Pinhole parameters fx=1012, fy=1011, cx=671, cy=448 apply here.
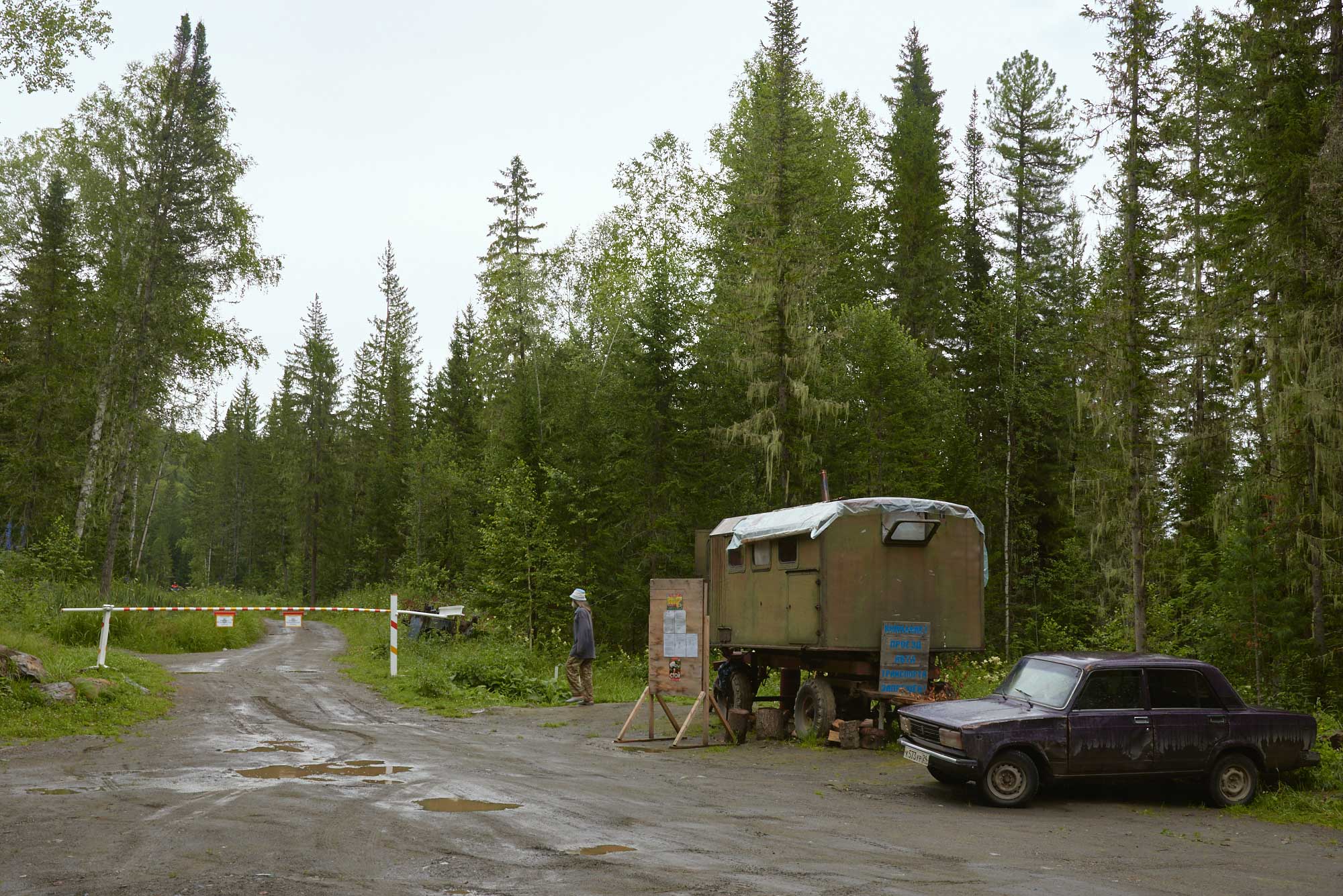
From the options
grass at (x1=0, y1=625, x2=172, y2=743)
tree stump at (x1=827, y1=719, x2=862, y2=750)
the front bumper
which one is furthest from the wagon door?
grass at (x1=0, y1=625, x2=172, y2=743)

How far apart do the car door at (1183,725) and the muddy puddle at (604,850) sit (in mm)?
6258

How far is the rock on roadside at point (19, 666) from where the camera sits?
1342 centimetres

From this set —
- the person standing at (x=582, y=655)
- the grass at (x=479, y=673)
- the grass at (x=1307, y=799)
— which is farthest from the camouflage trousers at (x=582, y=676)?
the grass at (x=1307, y=799)

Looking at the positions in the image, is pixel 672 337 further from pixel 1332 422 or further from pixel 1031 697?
pixel 1031 697

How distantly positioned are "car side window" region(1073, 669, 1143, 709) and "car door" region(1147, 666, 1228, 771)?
0.15 meters

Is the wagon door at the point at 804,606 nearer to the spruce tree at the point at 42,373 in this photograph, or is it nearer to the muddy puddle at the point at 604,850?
the muddy puddle at the point at 604,850

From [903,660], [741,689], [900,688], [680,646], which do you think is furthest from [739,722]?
[903,660]

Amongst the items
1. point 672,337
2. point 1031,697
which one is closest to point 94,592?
point 672,337

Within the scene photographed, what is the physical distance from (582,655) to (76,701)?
27.2 feet

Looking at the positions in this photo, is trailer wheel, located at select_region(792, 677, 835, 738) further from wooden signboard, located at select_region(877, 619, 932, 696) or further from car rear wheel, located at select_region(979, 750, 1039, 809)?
car rear wheel, located at select_region(979, 750, 1039, 809)

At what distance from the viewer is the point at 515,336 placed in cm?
4091

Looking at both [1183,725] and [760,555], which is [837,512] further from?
[1183,725]

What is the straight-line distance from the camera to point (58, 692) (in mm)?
13812

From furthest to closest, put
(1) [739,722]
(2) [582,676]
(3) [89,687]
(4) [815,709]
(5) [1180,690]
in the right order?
(2) [582,676], (1) [739,722], (4) [815,709], (3) [89,687], (5) [1180,690]
